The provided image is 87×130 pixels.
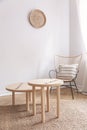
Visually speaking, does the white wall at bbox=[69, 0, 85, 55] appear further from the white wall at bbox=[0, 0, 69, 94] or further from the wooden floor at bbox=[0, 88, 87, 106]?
the wooden floor at bbox=[0, 88, 87, 106]

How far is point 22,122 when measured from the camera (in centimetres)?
300

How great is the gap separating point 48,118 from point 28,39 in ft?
7.12

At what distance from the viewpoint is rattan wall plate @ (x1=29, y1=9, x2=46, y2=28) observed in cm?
480

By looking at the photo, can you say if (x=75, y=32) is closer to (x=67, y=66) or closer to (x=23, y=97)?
(x=67, y=66)

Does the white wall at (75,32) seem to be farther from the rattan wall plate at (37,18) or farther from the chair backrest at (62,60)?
the rattan wall plate at (37,18)

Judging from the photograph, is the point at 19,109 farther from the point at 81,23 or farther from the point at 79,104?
the point at 81,23

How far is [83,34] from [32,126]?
2.75 meters

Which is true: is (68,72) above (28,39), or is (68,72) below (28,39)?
below

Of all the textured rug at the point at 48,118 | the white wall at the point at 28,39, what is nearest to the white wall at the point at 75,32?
the white wall at the point at 28,39

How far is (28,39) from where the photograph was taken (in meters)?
4.83

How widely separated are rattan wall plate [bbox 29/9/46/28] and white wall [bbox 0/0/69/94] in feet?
0.29

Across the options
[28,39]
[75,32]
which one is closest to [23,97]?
[28,39]

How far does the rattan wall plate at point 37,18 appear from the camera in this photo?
189 inches

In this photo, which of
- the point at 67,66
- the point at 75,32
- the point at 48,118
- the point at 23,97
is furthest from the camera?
the point at 75,32
